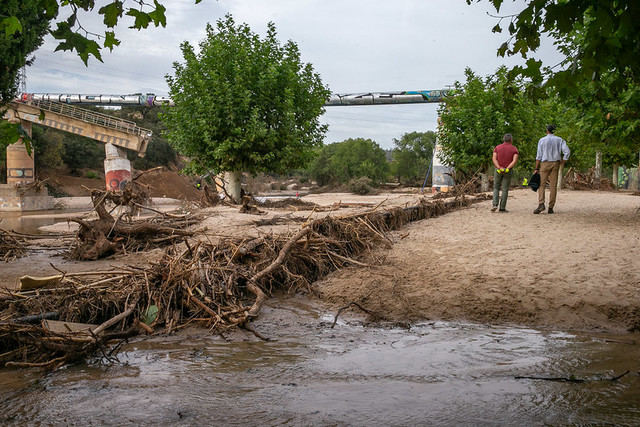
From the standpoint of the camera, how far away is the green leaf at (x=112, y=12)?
3586 millimetres

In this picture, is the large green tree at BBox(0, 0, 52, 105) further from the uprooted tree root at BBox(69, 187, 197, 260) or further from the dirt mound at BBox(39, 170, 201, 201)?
the dirt mound at BBox(39, 170, 201, 201)

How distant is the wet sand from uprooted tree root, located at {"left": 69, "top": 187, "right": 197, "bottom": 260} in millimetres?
4251

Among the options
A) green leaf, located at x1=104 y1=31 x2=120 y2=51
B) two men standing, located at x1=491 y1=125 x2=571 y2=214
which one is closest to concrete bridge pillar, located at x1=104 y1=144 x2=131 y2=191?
two men standing, located at x1=491 y1=125 x2=571 y2=214

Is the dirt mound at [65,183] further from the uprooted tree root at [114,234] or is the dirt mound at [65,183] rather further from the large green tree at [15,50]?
the uprooted tree root at [114,234]

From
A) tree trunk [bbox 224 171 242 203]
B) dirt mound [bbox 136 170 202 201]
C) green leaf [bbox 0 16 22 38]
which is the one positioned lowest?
dirt mound [bbox 136 170 202 201]

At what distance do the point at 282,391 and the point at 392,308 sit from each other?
113 inches

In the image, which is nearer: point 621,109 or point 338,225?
point 338,225

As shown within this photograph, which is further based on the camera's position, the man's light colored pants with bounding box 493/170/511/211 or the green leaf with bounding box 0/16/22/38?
the man's light colored pants with bounding box 493/170/511/211

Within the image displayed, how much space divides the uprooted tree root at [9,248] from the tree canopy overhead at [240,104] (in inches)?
503

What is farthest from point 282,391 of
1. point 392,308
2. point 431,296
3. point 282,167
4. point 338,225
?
point 282,167

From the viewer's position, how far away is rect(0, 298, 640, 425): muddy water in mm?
3680

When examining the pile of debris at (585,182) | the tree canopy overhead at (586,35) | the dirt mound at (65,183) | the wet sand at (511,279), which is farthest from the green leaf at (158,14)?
the dirt mound at (65,183)

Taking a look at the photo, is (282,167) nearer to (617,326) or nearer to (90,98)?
(617,326)

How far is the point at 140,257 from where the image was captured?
997 cm
